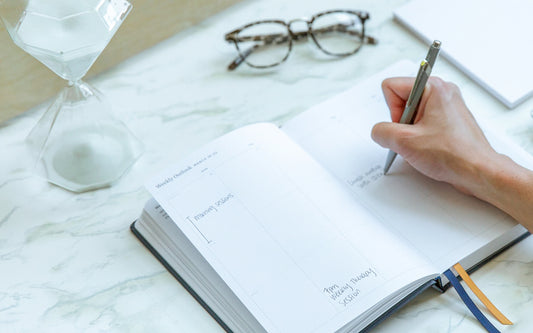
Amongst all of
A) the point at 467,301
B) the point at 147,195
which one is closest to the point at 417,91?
the point at 467,301

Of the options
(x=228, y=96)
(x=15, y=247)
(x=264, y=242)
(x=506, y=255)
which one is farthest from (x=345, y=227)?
(x=15, y=247)

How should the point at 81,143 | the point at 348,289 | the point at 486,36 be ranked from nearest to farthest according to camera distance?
1. the point at 348,289
2. the point at 81,143
3. the point at 486,36

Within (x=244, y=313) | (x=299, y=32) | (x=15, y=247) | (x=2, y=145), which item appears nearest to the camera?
(x=244, y=313)

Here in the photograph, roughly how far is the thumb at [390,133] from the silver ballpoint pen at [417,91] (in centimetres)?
2

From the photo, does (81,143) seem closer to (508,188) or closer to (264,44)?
(264,44)

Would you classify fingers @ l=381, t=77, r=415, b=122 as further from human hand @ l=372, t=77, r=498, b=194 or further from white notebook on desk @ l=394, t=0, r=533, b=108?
white notebook on desk @ l=394, t=0, r=533, b=108

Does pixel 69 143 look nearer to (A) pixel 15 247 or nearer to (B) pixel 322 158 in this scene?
(A) pixel 15 247

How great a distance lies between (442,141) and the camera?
2.85 ft

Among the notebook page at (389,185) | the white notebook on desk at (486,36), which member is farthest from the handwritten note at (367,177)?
the white notebook on desk at (486,36)

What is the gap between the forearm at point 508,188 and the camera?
2.72ft

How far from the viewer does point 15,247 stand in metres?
0.90

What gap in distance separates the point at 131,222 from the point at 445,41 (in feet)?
1.94

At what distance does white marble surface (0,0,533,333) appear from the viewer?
0.83 m

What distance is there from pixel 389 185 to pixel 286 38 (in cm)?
35
